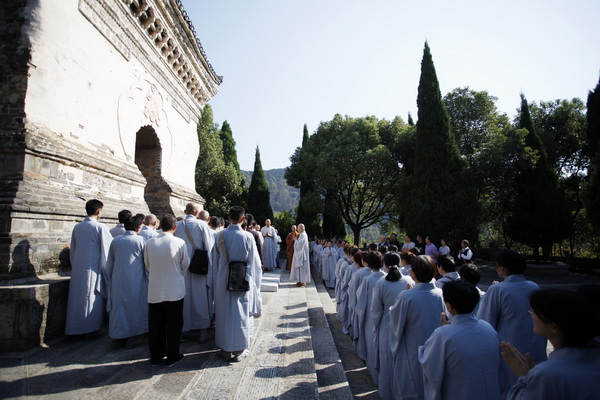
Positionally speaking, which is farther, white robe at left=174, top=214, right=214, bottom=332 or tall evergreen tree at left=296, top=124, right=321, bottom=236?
tall evergreen tree at left=296, top=124, right=321, bottom=236

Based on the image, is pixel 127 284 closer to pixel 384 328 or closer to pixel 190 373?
pixel 190 373

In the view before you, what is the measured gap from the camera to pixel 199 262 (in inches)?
181

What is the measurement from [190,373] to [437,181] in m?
16.3

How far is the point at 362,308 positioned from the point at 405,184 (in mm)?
16250

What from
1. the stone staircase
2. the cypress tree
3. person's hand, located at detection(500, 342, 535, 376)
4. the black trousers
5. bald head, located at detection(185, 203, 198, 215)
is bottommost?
the stone staircase

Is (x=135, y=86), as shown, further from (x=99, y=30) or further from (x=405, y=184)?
(x=405, y=184)

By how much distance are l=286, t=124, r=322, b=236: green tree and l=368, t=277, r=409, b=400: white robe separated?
18.9 m

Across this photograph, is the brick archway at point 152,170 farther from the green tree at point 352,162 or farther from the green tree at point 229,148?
the green tree at point 229,148

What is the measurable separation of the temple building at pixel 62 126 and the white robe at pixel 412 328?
4104 mm

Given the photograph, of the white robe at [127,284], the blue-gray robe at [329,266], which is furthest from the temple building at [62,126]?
the blue-gray robe at [329,266]

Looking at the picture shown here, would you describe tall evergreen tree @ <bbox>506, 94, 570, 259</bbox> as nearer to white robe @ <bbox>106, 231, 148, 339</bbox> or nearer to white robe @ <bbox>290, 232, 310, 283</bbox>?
white robe @ <bbox>290, 232, 310, 283</bbox>

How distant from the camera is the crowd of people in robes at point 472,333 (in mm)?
1524

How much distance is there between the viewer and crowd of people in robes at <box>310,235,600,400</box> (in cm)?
152

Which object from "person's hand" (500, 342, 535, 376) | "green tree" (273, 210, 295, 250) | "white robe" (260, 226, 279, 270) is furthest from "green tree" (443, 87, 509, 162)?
"person's hand" (500, 342, 535, 376)
